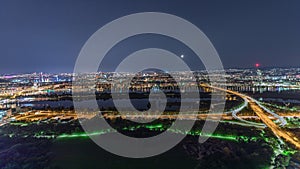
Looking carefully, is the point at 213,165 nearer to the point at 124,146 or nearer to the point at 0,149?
the point at 124,146

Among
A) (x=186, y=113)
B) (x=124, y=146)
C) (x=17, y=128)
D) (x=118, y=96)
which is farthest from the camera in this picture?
(x=118, y=96)

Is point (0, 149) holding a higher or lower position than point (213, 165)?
higher

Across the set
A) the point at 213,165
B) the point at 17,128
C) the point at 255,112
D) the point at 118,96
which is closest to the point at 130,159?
the point at 213,165

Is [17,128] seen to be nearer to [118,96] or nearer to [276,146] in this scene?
[276,146]

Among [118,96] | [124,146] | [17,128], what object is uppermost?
Result: [118,96]

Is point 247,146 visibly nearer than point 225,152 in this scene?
No

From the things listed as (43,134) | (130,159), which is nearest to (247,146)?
(130,159)

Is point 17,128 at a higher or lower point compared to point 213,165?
higher

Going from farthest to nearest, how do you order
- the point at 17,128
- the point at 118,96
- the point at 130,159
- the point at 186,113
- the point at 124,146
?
the point at 118,96
the point at 186,113
the point at 17,128
the point at 124,146
the point at 130,159

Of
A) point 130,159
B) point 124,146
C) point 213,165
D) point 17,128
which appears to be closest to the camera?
point 213,165
